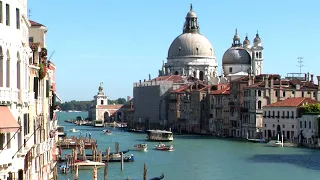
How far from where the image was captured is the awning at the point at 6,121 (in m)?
7.32

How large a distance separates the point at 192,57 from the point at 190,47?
1.10 m

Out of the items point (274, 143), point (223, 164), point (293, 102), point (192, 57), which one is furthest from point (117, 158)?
point (192, 57)

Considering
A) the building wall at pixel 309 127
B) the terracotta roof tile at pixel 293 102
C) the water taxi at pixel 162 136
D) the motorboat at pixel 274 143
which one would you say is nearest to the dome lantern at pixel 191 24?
the water taxi at pixel 162 136

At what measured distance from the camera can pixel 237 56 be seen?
3034 inches

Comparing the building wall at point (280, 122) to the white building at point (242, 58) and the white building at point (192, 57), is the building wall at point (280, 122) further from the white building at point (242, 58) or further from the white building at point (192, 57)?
the white building at point (192, 57)

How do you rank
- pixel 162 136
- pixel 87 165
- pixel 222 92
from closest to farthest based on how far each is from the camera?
pixel 87 165
pixel 162 136
pixel 222 92

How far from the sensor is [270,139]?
4616cm

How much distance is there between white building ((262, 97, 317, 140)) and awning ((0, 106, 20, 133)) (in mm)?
37325

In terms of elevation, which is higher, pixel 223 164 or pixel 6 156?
pixel 6 156

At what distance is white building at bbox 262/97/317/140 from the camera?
4434 centimetres

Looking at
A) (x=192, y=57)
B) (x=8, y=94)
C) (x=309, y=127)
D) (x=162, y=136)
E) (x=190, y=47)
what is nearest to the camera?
(x=8, y=94)

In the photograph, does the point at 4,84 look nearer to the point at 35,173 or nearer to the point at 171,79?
the point at 35,173

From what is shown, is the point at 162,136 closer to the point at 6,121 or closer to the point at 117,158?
the point at 117,158

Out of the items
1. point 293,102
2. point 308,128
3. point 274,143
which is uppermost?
point 293,102
